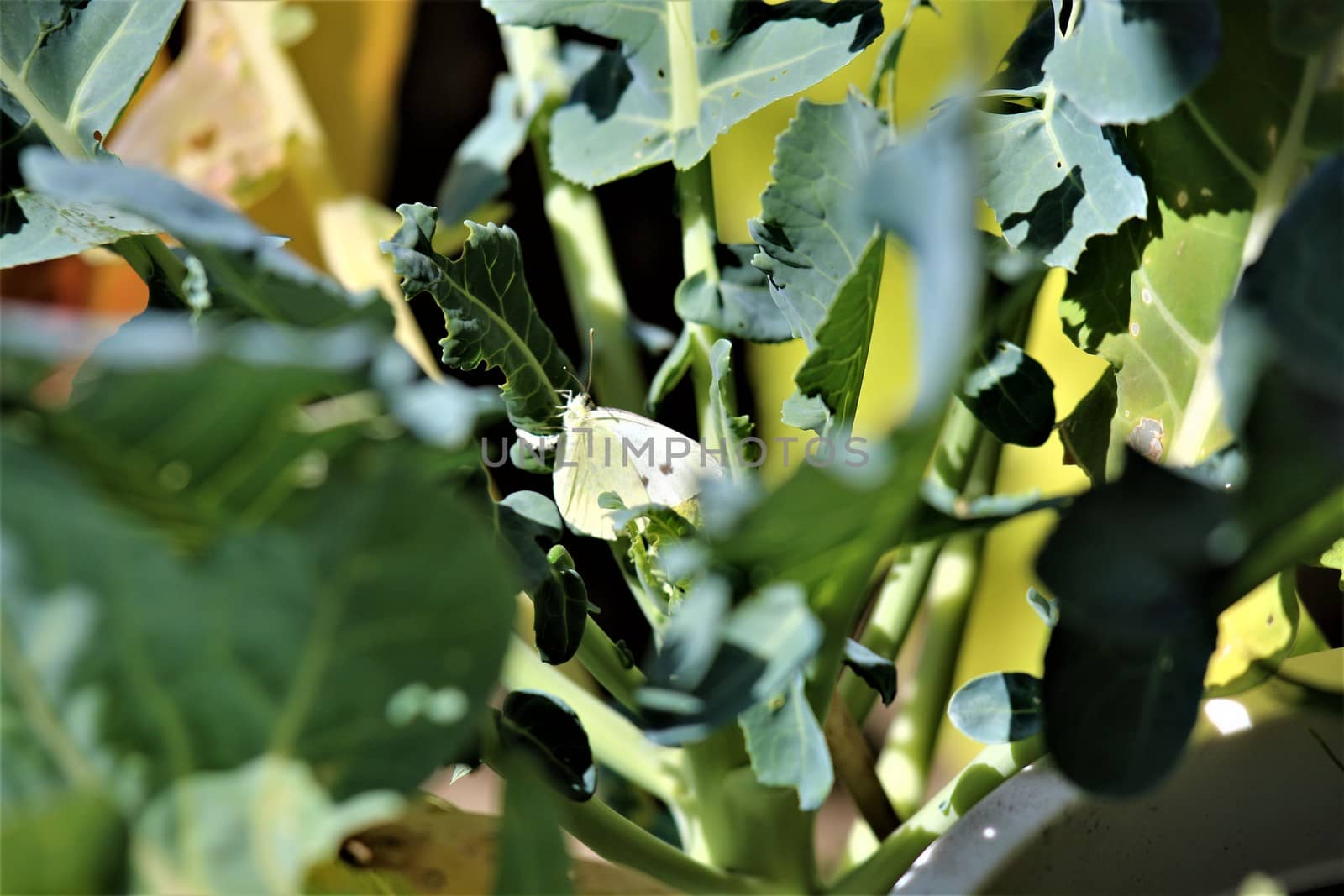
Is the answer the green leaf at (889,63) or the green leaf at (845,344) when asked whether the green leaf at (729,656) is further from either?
the green leaf at (889,63)

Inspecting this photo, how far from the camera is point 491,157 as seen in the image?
0.41 metres

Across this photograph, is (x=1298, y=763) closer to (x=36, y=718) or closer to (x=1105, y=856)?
(x=1105, y=856)

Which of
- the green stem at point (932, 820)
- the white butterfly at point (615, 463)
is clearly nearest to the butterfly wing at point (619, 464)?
the white butterfly at point (615, 463)

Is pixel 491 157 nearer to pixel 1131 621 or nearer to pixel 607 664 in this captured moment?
pixel 607 664

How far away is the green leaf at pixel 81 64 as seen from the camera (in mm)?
265

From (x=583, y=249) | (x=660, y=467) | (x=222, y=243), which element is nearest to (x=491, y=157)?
(x=583, y=249)

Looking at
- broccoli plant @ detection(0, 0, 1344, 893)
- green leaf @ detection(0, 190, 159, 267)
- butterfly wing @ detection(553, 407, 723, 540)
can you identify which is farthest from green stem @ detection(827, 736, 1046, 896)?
green leaf @ detection(0, 190, 159, 267)

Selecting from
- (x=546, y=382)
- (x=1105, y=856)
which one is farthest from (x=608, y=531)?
(x=1105, y=856)

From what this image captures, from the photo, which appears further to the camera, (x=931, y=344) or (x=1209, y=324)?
(x=1209, y=324)

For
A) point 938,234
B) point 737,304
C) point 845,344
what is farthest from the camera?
point 737,304

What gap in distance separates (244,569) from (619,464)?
233mm

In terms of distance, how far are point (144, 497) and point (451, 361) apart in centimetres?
14

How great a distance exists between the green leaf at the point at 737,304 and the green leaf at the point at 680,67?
0.03 meters

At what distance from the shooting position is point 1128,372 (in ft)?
0.90
